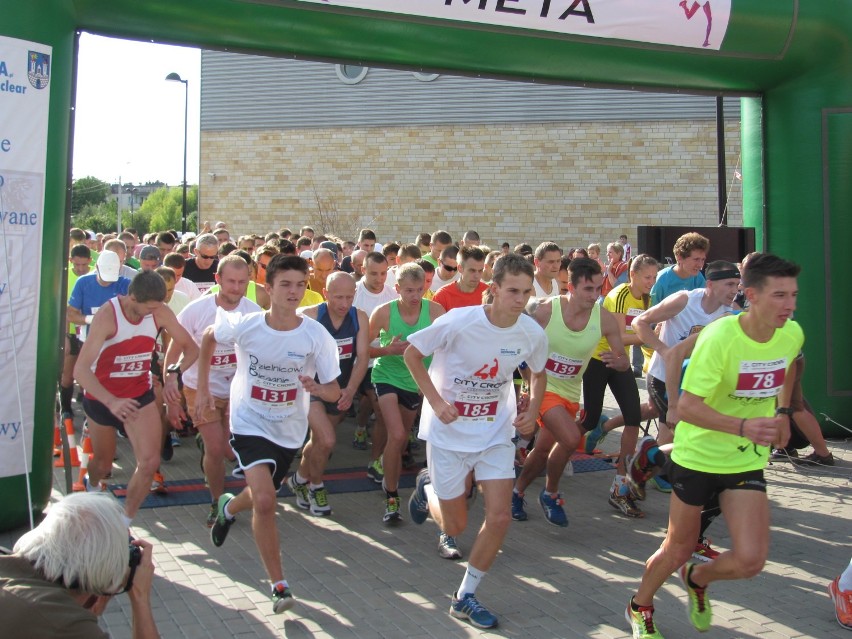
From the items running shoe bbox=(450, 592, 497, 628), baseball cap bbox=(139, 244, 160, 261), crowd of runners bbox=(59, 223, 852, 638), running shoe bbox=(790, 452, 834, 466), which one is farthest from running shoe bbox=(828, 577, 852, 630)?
baseball cap bbox=(139, 244, 160, 261)

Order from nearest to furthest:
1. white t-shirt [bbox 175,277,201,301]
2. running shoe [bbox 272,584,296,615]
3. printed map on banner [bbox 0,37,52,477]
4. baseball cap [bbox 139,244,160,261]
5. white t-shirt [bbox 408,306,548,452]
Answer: running shoe [bbox 272,584,296,615], white t-shirt [bbox 408,306,548,452], printed map on banner [bbox 0,37,52,477], white t-shirt [bbox 175,277,201,301], baseball cap [bbox 139,244,160,261]

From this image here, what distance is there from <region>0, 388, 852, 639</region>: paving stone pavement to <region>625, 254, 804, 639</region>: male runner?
522mm

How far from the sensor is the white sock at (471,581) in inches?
196

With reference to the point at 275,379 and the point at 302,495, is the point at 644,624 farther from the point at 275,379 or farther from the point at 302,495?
the point at 302,495

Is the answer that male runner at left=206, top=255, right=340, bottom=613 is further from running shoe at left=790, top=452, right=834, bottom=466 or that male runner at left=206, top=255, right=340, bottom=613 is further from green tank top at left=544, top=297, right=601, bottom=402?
running shoe at left=790, top=452, right=834, bottom=466

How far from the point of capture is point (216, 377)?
22.7 ft

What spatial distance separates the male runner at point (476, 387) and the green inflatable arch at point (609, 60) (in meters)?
2.81

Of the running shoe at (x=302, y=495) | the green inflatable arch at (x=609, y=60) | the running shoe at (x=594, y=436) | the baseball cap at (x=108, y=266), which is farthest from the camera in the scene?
the running shoe at (x=594, y=436)

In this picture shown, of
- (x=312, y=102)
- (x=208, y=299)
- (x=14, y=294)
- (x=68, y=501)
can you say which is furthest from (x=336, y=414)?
(x=312, y=102)

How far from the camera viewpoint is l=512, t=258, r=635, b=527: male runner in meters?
6.66

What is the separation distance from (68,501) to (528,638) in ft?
9.28

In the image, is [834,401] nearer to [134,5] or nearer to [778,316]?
[778,316]

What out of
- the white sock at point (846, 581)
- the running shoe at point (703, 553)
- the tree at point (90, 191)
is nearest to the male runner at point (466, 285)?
the running shoe at point (703, 553)

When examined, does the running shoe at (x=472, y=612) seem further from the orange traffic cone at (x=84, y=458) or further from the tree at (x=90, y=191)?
the tree at (x=90, y=191)
